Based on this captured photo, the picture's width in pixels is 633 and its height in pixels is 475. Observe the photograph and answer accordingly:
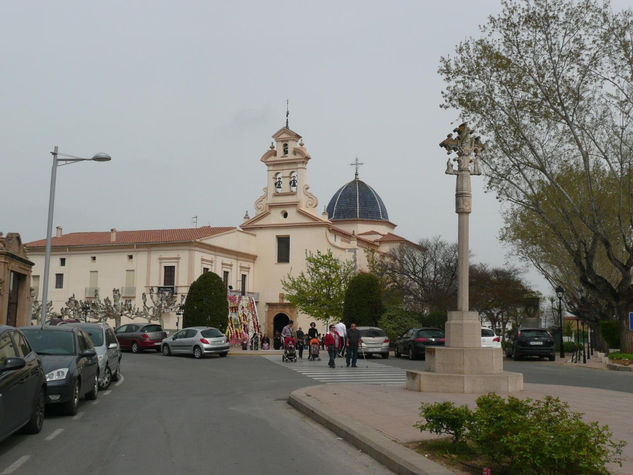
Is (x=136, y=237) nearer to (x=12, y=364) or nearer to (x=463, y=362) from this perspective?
(x=463, y=362)

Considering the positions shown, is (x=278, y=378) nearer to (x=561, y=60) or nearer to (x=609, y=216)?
(x=561, y=60)

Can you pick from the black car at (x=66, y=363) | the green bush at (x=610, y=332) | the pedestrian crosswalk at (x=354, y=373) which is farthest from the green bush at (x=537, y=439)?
the green bush at (x=610, y=332)

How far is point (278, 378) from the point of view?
67.8ft

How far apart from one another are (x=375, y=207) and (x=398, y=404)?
65148mm

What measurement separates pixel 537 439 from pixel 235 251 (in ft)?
185

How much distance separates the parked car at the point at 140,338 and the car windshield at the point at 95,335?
62.6 ft

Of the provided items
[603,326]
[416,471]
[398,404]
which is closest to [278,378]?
[398,404]

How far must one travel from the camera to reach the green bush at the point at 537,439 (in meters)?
5.54

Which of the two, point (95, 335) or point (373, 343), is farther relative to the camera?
point (373, 343)

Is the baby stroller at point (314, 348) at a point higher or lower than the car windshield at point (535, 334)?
lower

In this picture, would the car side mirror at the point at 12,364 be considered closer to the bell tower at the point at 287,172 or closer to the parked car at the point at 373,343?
the parked car at the point at 373,343

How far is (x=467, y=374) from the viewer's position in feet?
47.8

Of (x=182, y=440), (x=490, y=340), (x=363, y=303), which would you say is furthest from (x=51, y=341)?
(x=363, y=303)

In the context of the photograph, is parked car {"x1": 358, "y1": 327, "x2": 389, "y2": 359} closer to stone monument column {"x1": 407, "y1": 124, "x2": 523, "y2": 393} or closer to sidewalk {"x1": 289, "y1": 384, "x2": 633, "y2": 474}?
sidewalk {"x1": 289, "y1": 384, "x2": 633, "y2": 474}
